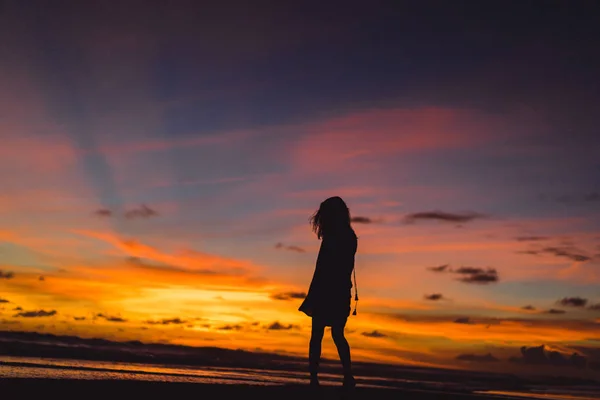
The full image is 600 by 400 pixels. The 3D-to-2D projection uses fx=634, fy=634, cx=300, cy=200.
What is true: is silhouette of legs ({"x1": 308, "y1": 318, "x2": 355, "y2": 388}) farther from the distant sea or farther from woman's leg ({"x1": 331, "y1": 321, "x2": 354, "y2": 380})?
the distant sea

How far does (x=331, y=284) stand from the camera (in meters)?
9.22

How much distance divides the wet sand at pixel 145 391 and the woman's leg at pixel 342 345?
0.42m

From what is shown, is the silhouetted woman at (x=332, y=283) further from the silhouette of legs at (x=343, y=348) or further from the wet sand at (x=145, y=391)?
the wet sand at (x=145, y=391)

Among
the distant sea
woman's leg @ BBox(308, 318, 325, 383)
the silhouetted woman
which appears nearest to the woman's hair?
the silhouetted woman

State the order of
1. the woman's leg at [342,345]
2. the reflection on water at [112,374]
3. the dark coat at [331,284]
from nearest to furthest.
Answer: the woman's leg at [342,345], the dark coat at [331,284], the reflection on water at [112,374]

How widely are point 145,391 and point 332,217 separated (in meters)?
4.21

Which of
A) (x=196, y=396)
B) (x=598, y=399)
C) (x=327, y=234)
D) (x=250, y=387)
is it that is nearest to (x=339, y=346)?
(x=327, y=234)

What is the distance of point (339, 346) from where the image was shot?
907 cm

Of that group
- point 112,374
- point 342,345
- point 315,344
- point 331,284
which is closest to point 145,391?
point 315,344

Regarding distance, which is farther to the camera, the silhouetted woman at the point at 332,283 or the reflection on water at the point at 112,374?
the reflection on water at the point at 112,374

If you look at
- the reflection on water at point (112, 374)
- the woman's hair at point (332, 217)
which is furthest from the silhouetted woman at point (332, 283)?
the reflection on water at point (112, 374)

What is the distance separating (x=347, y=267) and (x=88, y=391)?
14.5 feet

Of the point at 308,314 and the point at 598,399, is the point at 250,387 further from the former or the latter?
the point at 598,399

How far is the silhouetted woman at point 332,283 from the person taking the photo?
9125 mm
